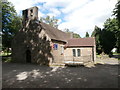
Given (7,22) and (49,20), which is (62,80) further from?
(49,20)

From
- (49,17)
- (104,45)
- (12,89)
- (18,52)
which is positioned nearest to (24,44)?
(18,52)

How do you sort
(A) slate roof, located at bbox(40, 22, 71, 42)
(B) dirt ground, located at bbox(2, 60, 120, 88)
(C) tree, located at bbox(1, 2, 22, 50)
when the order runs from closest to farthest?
(B) dirt ground, located at bbox(2, 60, 120, 88) → (A) slate roof, located at bbox(40, 22, 71, 42) → (C) tree, located at bbox(1, 2, 22, 50)

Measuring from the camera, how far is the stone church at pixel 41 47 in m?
19.5

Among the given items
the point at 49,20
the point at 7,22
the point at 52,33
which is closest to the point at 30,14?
the point at 52,33

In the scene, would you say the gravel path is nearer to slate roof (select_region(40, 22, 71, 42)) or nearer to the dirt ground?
the dirt ground

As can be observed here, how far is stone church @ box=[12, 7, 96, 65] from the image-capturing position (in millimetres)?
19469

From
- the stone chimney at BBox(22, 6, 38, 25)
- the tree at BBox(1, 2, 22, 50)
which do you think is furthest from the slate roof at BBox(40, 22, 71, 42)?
the tree at BBox(1, 2, 22, 50)

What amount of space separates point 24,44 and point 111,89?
19.0 metres

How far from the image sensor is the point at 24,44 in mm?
22156

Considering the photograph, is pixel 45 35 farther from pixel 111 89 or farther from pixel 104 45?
pixel 104 45

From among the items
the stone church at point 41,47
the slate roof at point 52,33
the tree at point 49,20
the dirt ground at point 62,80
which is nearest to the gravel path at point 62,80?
the dirt ground at point 62,80

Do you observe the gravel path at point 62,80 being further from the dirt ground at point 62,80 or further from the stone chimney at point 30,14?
the stone chimney at point 30,14

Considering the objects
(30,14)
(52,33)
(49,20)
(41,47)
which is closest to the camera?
(41,47)

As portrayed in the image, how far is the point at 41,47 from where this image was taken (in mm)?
19891
